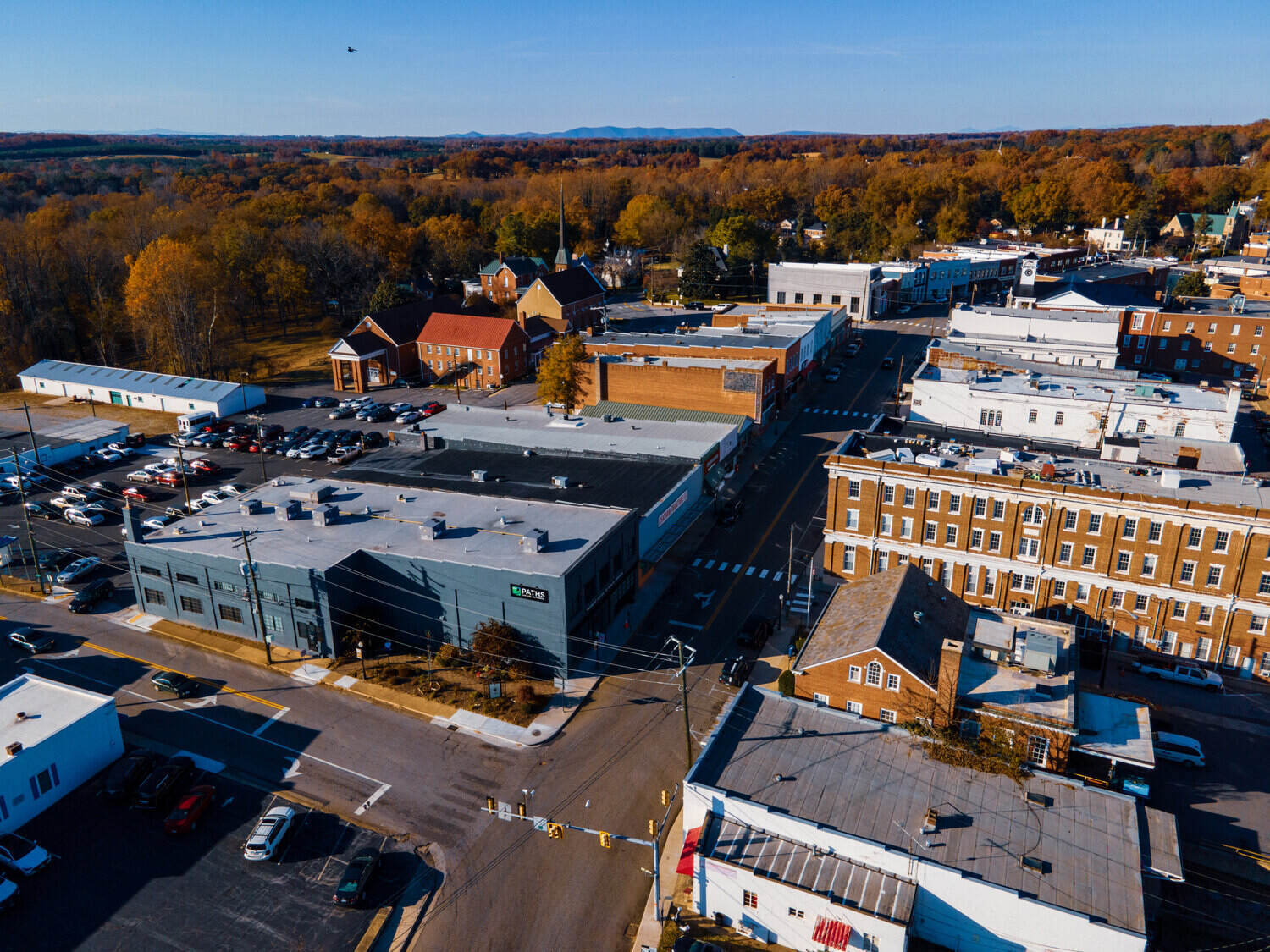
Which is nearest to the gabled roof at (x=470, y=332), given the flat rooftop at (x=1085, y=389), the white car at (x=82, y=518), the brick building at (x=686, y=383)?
the brick building at (x=686, y=383)

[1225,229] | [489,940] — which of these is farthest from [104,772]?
[1225,229]

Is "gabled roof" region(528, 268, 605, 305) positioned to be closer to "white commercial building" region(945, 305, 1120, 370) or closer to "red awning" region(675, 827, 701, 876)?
"white commercial building" region(945, 305, 1120, 370)

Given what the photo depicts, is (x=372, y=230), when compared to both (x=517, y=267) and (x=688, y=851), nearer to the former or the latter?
(x=517, y=267)

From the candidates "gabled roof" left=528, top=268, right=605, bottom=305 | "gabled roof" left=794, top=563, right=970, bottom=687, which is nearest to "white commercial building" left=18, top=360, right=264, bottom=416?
"gabled roof" left=528, top=268, right=605, bottom=305

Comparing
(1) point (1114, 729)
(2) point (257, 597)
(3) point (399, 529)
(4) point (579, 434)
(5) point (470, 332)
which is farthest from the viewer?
(5) point (470, 332)

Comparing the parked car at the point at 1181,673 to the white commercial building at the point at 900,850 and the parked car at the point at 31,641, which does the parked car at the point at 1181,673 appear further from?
the parked car at the point at 31,641

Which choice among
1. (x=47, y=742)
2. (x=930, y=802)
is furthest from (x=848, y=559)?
(x=47, y=742)
